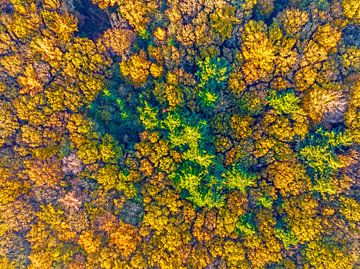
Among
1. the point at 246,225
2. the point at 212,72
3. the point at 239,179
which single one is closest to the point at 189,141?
the point at 239,179

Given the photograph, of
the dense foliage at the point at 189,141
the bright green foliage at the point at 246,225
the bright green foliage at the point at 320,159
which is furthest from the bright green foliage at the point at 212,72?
the bright green foliage at the point at 246,225

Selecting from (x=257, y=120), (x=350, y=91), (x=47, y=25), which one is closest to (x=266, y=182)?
(x=257, y=120)

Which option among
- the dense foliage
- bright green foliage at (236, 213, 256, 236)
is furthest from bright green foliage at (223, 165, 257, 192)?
bright green foliage at (236, 213, 256, 236)

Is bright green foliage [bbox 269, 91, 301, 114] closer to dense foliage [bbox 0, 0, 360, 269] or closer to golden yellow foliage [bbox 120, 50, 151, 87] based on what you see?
dense foliage [bbox 0, 0, 360, 269]

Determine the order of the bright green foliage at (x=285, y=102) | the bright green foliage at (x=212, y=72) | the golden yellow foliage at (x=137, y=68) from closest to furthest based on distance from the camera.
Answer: the bright green foliage at (x=285, y=102) → the bright green foliage at (x=212, y=72) → the golden yellow foliage at (x=137, y=68)

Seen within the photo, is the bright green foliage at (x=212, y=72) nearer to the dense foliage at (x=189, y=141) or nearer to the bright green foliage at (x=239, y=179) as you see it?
the dense foliage at (x=189, y=141)

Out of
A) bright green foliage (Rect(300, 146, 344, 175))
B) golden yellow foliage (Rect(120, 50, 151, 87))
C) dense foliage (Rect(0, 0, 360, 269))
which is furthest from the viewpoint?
golden yellow foliage (Rect(120, 50, 151, 87))

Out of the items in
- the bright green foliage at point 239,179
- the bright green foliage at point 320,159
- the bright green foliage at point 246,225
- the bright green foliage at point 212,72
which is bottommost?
the bright green foliage at point 246,225

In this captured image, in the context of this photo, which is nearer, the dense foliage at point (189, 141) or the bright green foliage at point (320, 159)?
the bright green foliage at point (320, 159)

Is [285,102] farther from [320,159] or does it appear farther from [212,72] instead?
[212,72]
